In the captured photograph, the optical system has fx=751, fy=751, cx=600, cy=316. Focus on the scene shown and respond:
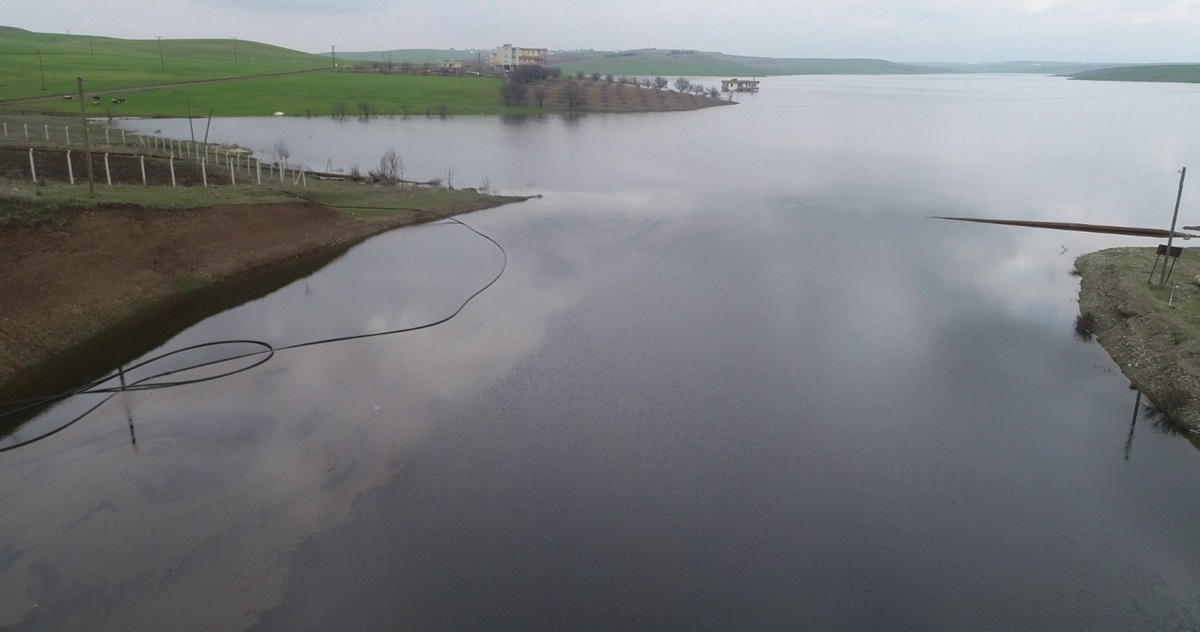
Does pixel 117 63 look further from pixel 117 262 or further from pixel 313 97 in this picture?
pixel 117 262

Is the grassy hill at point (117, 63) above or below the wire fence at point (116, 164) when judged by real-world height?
above

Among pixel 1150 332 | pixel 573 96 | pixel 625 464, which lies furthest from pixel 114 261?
pixel 573 96

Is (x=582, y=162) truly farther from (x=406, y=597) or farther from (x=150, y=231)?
(x=406, y=597)

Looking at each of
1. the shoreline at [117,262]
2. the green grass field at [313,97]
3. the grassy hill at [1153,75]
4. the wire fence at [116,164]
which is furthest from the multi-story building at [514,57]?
the grassy hill at [1153,75]

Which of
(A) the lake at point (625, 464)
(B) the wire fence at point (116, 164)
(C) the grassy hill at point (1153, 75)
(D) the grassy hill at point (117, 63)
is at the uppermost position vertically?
(C) the grassy hill at point (1153, 75)

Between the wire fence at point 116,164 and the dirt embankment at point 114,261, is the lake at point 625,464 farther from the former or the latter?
the wire fence at point 116,164

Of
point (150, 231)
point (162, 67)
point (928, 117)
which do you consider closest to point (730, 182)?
point (150, 231)

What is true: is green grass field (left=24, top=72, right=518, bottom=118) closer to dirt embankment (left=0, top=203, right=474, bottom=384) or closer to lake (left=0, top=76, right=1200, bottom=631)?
dirt embankment (left=0, top=203, right=474, bottom=384)
